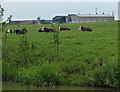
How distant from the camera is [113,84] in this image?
648 inches

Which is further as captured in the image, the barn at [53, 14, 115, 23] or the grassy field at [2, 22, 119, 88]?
the barn at [53, 14, 115, 23]

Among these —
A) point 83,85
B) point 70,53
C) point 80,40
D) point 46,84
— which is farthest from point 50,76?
point 80,40

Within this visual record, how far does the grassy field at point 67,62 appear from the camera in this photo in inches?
688

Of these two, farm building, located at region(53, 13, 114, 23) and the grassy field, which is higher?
farm building, located at region(53, 13, 114, 23)

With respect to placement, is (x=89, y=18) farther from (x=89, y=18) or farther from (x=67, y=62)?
(x=67, y=62)

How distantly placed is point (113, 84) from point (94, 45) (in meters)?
8.07

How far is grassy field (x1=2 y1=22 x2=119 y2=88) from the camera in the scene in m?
17.5

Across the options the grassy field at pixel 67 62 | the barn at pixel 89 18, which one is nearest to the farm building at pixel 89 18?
the barn at pixel 89 18

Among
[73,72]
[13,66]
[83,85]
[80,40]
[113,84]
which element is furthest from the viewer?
[80,40]

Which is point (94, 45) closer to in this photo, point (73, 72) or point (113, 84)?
point (73, 72)

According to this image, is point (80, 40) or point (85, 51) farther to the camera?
point (80, 40)

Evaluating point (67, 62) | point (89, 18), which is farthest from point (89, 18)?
point (67, 62)

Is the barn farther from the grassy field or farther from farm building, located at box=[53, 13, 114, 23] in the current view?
the grassy field

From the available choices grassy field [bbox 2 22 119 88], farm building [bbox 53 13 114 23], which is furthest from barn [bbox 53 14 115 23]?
grassy field [bbox 2 22 119 88]
